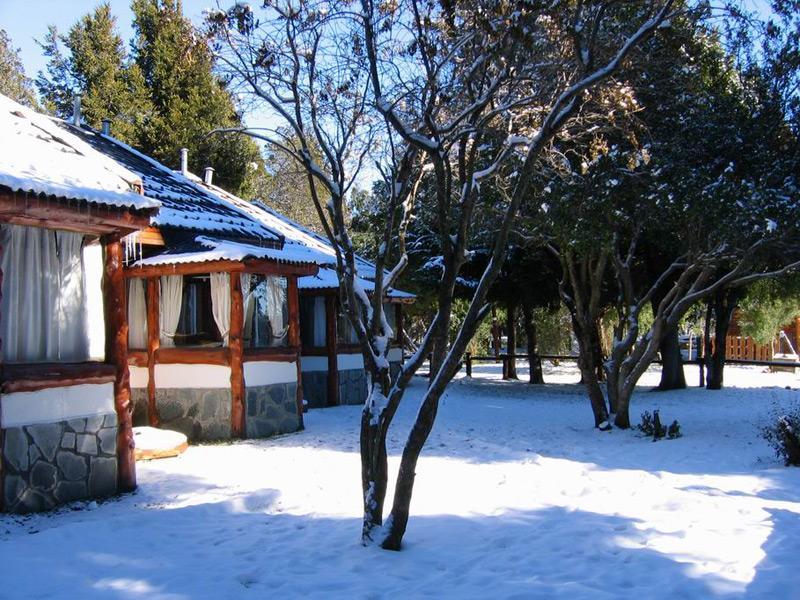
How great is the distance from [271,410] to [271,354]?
0.87m

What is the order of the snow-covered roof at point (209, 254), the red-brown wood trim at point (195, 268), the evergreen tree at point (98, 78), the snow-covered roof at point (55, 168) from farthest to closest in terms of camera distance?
the evergreen tree at point (98, 78), the red-brown wood trim at point (195, 268), the snow-covered roof at point (209, 254), the snow-covered roof at point (55, 168)

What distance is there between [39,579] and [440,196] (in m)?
3.60

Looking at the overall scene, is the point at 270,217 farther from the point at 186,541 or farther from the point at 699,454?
the point at 186,541

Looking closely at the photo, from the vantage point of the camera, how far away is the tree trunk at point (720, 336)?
18969 mm

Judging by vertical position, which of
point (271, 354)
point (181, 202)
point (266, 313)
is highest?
point (181, 202)

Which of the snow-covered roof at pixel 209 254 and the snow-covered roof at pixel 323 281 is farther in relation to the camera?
the snow-covered roof at pixel 323 281

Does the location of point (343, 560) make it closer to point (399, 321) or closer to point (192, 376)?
point (192, 376)

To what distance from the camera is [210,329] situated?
455 inches

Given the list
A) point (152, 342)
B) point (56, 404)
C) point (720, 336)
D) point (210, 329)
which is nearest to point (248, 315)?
point (210, 329)

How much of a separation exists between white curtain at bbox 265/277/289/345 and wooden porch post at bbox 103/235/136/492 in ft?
14.5

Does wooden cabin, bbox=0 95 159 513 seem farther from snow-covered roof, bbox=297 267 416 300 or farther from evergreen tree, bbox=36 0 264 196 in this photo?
evergreen tree, bbox=36 0 264 196

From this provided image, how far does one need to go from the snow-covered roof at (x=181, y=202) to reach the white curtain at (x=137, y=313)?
1.00 m

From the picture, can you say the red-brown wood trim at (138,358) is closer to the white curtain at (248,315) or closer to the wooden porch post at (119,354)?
the white curtain at (248,315)

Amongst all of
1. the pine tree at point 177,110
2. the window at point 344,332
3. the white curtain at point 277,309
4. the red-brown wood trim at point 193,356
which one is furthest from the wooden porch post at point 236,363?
Result: the pine tree at point 177,110
